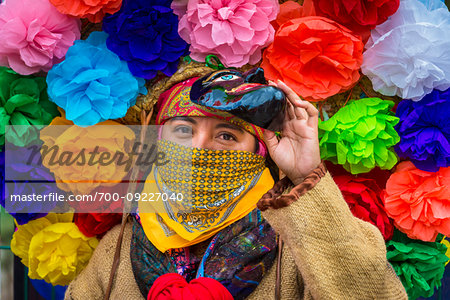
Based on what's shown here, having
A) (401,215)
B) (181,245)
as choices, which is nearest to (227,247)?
(181,245)

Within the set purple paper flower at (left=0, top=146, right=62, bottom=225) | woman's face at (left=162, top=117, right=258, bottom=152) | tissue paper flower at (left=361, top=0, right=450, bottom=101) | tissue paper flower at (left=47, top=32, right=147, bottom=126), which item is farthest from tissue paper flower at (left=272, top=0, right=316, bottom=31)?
purple paper flower at (left=0, top=146, right=62, bottom=225)

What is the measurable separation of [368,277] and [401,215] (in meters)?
0.46

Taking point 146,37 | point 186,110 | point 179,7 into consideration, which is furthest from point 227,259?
point 179,7

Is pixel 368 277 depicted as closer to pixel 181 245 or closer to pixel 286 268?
pixel 286 268

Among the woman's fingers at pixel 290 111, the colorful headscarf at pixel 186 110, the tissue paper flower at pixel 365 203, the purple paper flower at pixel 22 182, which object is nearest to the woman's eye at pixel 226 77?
the colorful headscarf at pixel 186 110

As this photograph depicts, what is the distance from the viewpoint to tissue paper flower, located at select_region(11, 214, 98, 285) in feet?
7.98

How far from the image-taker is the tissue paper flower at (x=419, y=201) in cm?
215

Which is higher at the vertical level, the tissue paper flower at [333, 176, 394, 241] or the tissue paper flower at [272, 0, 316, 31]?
the tissue paper flower at [272, 0, 316, 31]

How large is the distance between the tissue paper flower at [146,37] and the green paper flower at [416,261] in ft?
3.74

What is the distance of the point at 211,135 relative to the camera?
2.19 m

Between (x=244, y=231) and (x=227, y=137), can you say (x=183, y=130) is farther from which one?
(x=244, y=231)

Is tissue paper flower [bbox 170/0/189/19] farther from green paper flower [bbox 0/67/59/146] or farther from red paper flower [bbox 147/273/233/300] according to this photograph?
red paper flower [bbox 147/273/233/300]

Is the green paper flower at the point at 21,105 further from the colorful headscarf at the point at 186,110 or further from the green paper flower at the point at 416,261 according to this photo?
the green paper flower at the point at 416,261

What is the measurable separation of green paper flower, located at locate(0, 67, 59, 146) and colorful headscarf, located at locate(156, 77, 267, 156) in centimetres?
50
